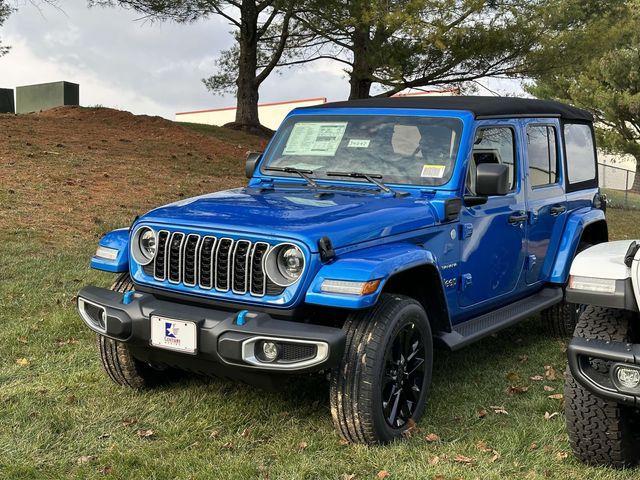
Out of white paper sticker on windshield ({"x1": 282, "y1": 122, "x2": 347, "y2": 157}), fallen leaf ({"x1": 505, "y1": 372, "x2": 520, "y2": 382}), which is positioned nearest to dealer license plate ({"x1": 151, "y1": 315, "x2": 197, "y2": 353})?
white paper sticker on windshield ({"x1": 282, "y1": 122, "x2": 347, "y2": 157})

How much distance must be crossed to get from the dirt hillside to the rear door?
20.0 ft

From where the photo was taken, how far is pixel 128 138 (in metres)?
16.9

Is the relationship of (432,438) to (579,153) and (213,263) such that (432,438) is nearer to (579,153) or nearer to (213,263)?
(213,263)

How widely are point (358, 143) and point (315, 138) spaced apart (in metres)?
0.36

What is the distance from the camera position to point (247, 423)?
4.39 m

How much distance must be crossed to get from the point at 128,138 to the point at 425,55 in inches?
271

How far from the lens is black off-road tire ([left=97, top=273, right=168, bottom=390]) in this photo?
15.4ft

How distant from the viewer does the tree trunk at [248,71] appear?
19.9 metres

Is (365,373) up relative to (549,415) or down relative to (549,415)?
up

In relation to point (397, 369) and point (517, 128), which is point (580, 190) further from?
point (397, 369)

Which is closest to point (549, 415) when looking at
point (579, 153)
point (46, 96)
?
point (579, 153)

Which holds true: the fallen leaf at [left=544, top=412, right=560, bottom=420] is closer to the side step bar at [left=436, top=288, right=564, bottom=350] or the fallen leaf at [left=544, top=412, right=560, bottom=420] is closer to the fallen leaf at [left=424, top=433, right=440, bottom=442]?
the side step bar at [left=436, top=288, right=564, bottom=350]

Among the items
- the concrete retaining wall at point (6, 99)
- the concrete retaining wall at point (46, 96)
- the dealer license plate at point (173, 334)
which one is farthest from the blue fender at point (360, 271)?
the concrete retaining wall at point (6, 99)

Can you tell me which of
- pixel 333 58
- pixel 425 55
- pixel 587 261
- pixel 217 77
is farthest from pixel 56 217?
pixel 217 77
